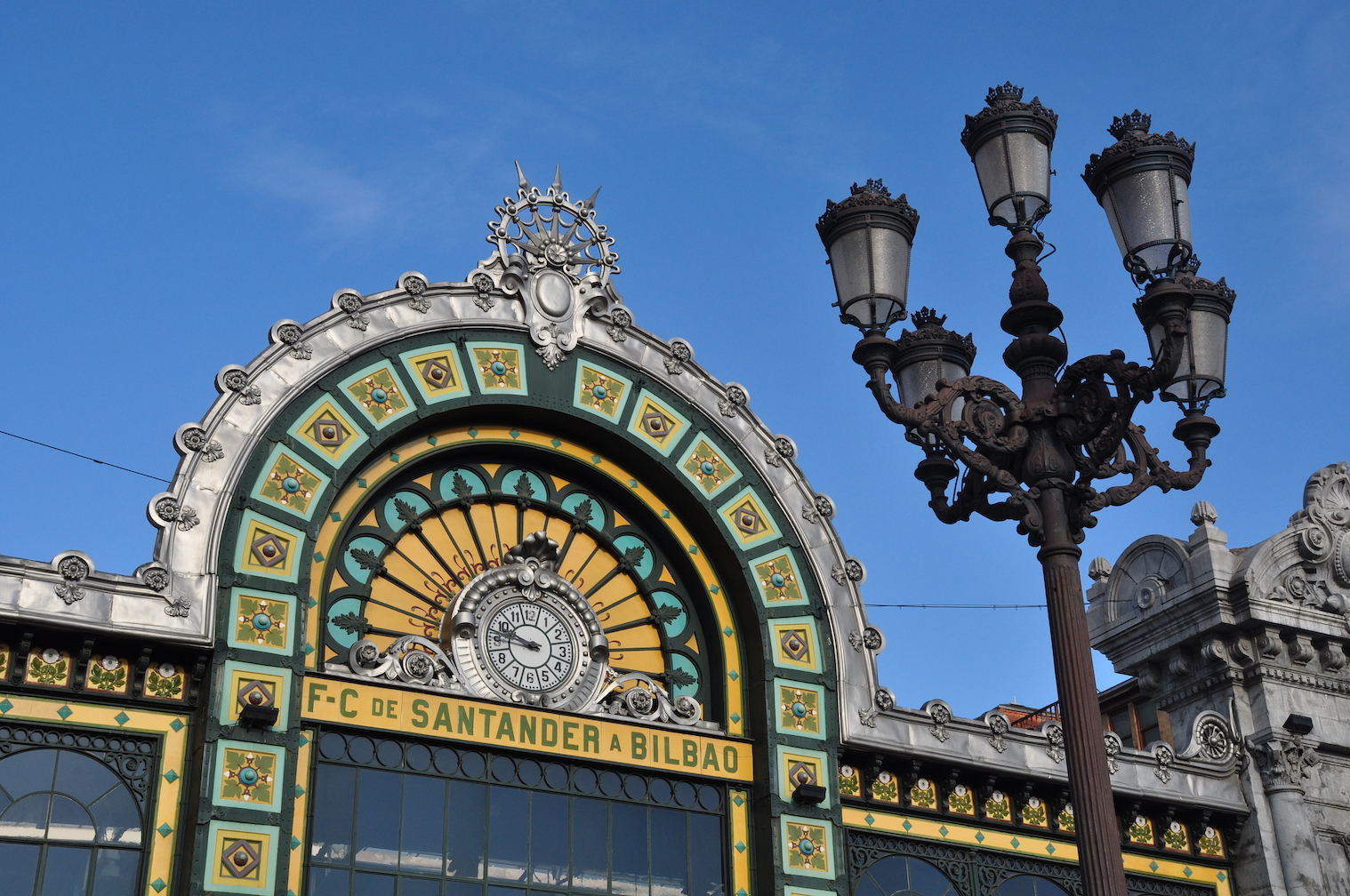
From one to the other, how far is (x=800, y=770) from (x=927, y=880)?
2.58 m

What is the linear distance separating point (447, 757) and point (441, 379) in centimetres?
500

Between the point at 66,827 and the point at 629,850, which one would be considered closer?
the point at 66,827

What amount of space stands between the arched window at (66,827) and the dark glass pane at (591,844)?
5.28 m

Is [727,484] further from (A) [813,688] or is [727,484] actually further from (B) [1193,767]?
(B) [1193,767]

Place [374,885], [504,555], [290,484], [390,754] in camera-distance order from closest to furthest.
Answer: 1. [374,885]
2. [390,754]
3. [290,484]
4. [504,555]

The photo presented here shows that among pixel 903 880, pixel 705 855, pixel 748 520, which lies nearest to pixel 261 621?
pixel 705 855

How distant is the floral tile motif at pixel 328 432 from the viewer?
20906 millimetres

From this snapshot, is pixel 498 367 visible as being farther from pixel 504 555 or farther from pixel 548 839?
pixel 548 839

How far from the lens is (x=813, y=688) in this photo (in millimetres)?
22875

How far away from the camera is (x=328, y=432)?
69.1 feet

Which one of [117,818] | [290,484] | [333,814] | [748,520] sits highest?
[748,520]

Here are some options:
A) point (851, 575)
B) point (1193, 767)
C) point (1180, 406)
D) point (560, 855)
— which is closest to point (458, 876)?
point (560, 855)

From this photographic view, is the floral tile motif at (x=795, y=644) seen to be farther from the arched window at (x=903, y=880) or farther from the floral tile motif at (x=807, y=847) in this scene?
the arched window at (x=903, y=880)

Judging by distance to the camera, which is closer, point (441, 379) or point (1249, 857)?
point (441, 379)
